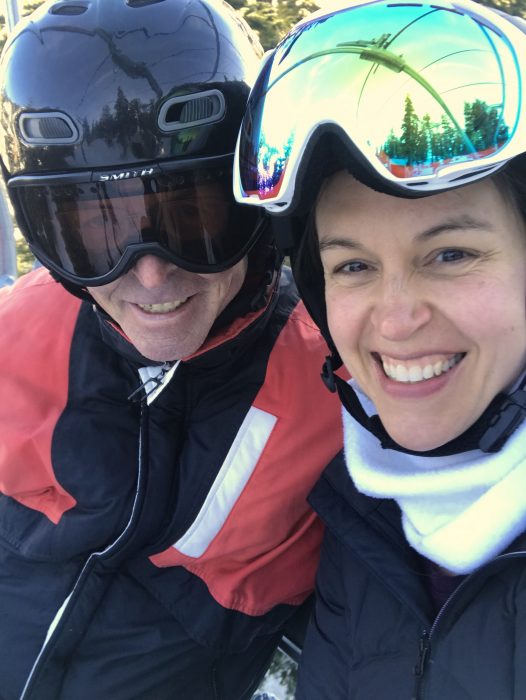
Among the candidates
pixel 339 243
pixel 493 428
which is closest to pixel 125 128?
pixel 339 243

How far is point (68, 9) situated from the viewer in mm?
1682

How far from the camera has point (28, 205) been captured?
1715 mm

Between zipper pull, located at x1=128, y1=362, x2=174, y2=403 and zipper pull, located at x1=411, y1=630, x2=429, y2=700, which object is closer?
zipper pull, located at x1=411, y1=630, x2=429, y2=700

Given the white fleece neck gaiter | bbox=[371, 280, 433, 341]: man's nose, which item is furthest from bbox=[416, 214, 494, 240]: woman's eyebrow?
the white fleece neck gaiter

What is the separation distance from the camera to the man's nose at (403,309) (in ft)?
3.85

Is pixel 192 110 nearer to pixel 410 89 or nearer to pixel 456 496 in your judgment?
pixel 410 89

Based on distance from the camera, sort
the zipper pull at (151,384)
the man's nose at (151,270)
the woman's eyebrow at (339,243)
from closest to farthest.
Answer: the woman's eyebrow at (339,243) → the man's nose at (151,270) → the zipper pull at (151,384)

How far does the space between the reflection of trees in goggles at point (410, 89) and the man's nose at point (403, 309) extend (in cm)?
20

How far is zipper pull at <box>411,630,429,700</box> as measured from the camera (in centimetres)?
125

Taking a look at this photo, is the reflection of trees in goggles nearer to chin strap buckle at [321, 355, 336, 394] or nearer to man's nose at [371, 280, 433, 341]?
man's nose at [371, 280, 433, 341]

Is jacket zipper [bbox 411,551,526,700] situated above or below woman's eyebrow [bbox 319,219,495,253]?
below

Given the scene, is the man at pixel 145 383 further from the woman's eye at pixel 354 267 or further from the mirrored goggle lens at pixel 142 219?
the woman's eye at pixel 354 267

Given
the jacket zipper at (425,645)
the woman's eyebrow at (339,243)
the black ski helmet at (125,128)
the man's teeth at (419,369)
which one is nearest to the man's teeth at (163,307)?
→ the black ski helmet at (125,128)

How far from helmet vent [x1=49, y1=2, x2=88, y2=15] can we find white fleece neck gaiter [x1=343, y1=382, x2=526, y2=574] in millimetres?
1300
